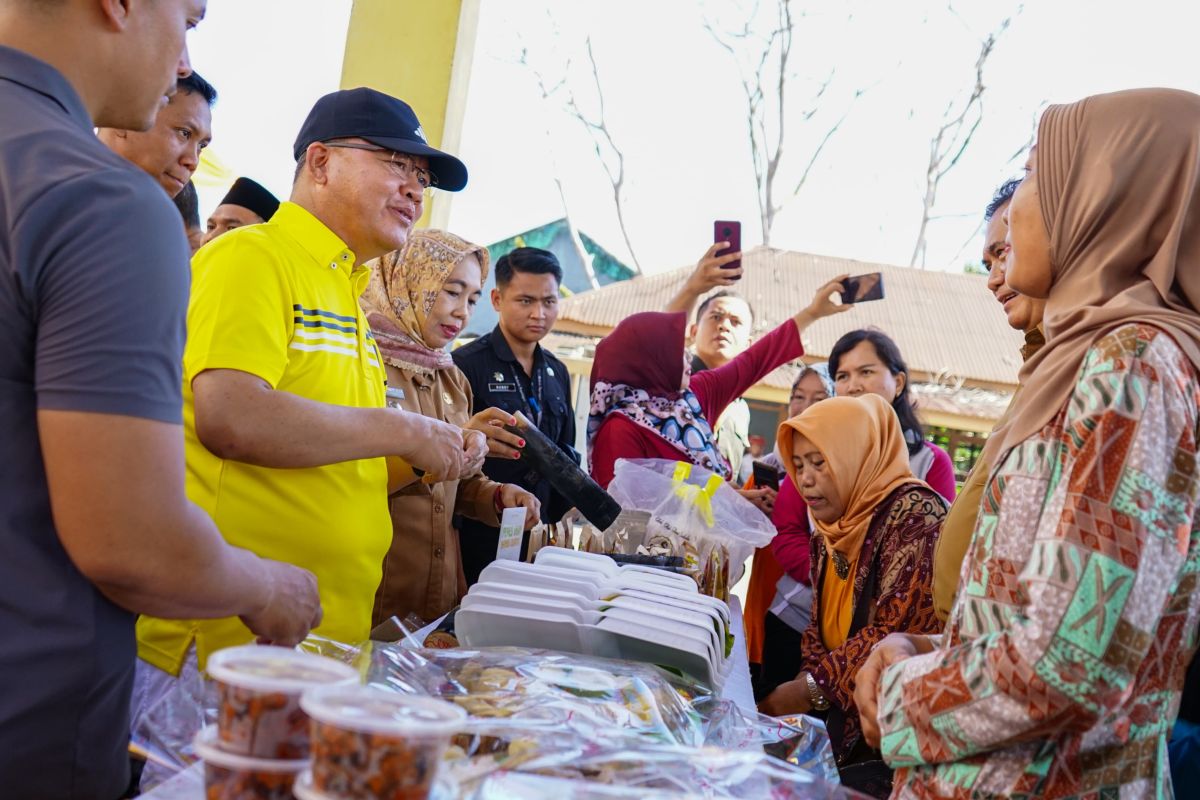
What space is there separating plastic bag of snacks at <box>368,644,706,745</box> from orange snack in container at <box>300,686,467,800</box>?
15.1 inches

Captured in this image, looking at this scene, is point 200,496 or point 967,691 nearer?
point 967,691

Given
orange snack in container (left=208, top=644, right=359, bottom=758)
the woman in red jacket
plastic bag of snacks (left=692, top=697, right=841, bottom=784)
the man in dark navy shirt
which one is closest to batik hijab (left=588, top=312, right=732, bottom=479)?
the woman in red jacket

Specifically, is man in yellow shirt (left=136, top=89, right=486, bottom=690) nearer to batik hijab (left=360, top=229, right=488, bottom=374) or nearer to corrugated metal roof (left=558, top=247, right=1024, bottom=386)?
batik hijab (left=360, top=229, right=488, bottom=374)

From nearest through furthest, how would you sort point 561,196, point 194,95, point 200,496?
point 200,496
point 194,95
point 561,196

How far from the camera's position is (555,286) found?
3645mm

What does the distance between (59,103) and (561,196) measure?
1503 cm

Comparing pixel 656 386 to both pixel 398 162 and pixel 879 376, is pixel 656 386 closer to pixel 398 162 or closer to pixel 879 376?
pixel 879 376

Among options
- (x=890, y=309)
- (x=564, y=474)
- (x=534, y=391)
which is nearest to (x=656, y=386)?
(x=534, y=391)

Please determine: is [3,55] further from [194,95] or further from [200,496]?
[194,95]

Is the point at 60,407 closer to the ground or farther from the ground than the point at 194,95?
closer to the ground

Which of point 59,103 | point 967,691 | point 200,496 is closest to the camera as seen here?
point 59,103

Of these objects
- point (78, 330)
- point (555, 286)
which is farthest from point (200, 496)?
point (555, 286)

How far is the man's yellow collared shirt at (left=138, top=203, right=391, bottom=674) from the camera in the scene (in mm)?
1499

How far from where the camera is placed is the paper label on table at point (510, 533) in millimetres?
2037
